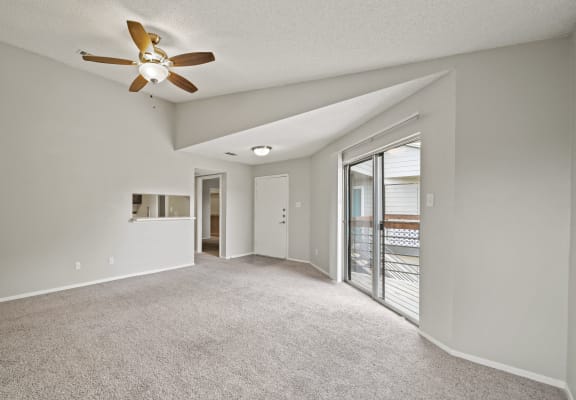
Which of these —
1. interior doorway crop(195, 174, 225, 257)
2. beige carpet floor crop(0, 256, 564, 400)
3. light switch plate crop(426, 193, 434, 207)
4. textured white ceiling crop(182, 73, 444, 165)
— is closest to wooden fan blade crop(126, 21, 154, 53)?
textured white ceiling crop(182, 73, 444, 165)

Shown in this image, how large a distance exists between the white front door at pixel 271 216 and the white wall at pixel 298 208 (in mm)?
148

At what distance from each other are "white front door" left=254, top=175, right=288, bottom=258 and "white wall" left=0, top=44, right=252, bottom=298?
2.00 m

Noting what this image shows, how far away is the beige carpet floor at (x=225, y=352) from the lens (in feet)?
6.26

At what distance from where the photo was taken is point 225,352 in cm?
239

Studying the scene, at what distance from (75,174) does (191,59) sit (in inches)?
116

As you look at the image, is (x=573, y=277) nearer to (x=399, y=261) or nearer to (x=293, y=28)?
(x=399, y=261)

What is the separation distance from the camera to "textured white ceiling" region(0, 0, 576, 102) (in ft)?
6.27

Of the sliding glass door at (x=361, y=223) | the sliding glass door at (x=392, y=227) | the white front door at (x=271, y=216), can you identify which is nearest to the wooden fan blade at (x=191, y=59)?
the sliding glass door at (x=392, y=227)

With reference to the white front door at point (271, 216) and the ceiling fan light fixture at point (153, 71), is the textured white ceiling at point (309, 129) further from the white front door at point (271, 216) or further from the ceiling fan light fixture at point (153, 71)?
the ceiling fan light fixture at point (153, 71)

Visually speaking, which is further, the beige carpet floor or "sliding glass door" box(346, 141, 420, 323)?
"sliding glass door" box(346, 141, 420, 323)

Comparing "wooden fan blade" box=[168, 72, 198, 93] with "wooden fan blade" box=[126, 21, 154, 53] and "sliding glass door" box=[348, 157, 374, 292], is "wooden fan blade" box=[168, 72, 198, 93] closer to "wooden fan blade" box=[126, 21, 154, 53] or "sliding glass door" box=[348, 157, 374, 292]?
"wooden fan blade" box=[126, 21, 154, 53]

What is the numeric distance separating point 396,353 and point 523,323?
3.23 feet

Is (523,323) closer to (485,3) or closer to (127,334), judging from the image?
(485,3)

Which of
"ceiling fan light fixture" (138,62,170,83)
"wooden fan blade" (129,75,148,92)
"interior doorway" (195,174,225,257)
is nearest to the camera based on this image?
"ceiling fan light fixture" (138,62,170,83)
